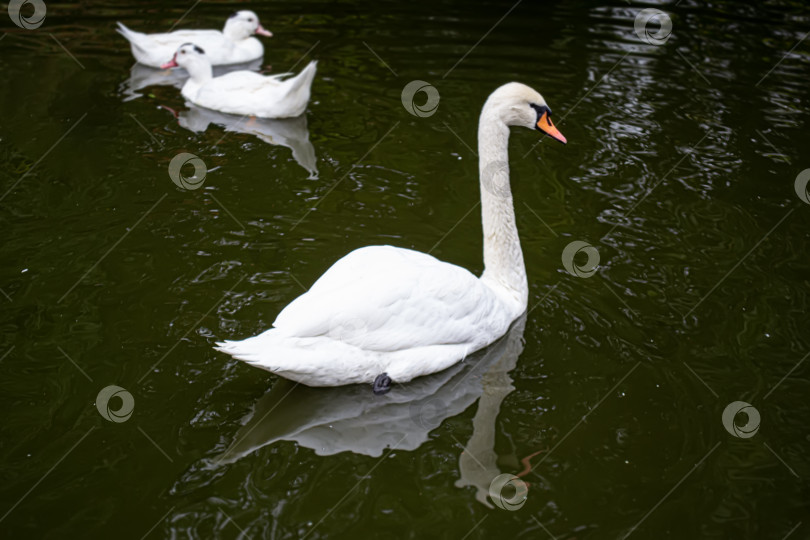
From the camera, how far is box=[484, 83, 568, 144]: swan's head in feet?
17.7

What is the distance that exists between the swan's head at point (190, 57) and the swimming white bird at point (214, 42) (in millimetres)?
439

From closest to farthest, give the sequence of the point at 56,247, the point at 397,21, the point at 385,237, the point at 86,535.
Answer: the point at 86,535 < the point at 56,247 < the point at 385,237 < the point at 397,21

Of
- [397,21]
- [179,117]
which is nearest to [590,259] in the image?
[179,117]

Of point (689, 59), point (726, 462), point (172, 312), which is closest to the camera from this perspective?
point (726, 462)

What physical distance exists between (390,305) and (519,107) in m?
1.68

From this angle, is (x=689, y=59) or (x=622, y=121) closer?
(x=622, y=121)

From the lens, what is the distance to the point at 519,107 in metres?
5.45

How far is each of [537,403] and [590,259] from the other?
187 centimetres

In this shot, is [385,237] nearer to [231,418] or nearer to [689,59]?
[231,418]

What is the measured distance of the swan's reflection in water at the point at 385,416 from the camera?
4.38 m

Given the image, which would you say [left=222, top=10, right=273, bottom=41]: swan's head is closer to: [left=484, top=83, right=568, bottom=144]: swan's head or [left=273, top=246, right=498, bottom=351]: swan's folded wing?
[left=484, top=83, right=568, bottom=144]: swan's head

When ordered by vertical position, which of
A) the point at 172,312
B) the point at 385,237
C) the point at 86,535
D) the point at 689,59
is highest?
the point at 86,535

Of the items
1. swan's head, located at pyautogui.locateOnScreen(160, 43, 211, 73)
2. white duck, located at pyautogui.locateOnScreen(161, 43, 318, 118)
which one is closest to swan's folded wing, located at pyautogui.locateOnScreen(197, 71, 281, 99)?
white duck, located at pyautogui.locateOnScreen(161, 43, 318, 118)

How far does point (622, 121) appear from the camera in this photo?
884 centimetres
